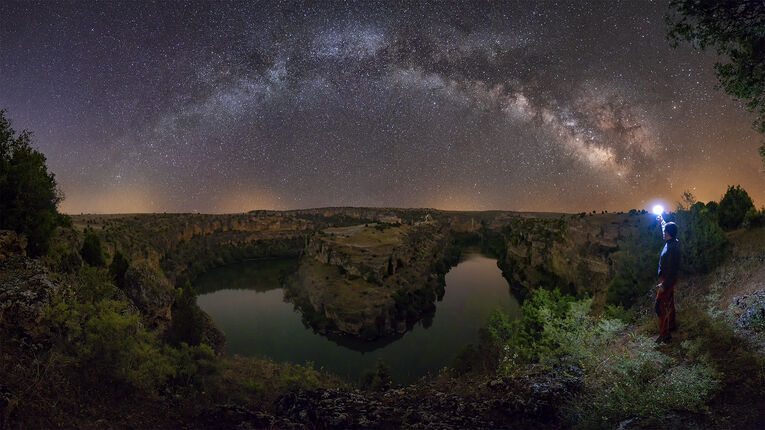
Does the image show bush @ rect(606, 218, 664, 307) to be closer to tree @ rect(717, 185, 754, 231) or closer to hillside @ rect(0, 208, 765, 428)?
hillside @ rect(0, 208, 765, 428)

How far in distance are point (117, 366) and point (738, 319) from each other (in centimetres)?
1973

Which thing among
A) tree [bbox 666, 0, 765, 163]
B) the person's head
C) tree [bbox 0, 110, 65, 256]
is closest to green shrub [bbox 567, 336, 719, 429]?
the person's head

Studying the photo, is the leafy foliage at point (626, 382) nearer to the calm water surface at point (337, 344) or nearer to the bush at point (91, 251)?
the calm water surface at point (337, 344)

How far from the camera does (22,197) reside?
13.5 meters

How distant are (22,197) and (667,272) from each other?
25.8 metres

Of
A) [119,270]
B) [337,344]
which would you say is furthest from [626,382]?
[337,344]

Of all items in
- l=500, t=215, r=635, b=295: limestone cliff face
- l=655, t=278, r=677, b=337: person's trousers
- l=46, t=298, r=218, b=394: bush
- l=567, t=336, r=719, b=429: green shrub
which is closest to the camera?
l=567, t=336, r=719, b=429: green shrub

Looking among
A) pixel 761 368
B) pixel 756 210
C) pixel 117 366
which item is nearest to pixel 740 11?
pixel 761 368

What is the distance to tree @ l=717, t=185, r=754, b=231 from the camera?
2245 centimetres

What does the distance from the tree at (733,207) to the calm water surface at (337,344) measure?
2820 cm

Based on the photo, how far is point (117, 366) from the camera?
9.12 meters

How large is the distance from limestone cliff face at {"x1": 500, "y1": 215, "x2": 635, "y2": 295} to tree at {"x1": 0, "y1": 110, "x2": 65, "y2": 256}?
165 ft

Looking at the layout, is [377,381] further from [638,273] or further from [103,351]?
[638,273]

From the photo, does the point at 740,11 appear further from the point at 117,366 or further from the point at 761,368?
the point at 117,366
